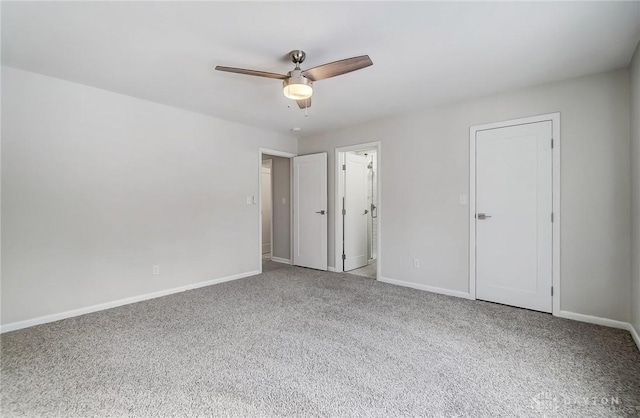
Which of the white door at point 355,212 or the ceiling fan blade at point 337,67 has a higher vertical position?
the ceiling fan blade at point 337,67

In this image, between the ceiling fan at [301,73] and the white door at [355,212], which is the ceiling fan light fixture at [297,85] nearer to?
the ceiling fan at [301,73]

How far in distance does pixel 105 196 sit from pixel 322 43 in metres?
2.85

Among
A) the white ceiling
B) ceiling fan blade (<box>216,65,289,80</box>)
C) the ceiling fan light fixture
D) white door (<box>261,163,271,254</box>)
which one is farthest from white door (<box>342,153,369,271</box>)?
ceiling fan blade (<box>216,65,289,80</box>)

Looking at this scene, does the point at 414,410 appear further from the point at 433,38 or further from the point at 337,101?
the point at 337,101

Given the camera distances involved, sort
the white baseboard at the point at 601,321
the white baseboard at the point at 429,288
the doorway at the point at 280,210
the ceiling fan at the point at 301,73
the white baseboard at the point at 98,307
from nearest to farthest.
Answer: the ceiling fan at the point at 301,73
the white baseboard at the point at 601,321
the white baseboard at the point at 98,307
the white baseboard at the point at 429,288
the doorway at the point at 280,210

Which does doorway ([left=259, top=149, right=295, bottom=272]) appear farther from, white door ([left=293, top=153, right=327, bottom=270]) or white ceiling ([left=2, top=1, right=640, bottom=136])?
white ceiling ([left=2, top=1, right=640, bottom=136])

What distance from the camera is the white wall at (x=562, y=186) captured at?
2.77 m

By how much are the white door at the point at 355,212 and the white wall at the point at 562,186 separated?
2.22ft

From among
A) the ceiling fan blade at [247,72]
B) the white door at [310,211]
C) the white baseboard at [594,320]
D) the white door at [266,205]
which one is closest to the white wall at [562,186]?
the white baseboard at [594,320]

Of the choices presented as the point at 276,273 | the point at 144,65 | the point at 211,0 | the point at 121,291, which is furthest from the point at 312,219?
the point at 211,0

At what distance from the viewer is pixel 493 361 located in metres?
2.17

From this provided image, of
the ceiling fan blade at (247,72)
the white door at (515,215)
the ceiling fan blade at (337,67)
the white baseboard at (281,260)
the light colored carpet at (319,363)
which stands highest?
the ceiling fan blade at (337,67)

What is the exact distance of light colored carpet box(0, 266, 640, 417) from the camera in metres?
1.71

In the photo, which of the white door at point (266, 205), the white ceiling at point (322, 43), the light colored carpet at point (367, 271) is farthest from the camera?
the white door at point (266, 205)
